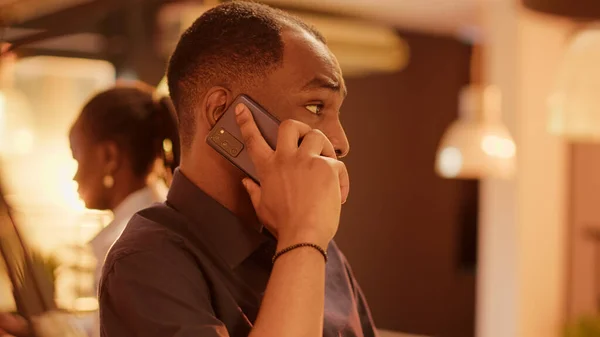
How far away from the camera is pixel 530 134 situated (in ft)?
15.0

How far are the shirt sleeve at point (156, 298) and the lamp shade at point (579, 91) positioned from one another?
1058 millimetres

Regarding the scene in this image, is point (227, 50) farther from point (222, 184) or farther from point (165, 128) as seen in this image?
point (165, 128)

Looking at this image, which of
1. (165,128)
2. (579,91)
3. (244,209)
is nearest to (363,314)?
(244,209)

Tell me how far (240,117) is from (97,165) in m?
0.73

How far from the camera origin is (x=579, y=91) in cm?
162

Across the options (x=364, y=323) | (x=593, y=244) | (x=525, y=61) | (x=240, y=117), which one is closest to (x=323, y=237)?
(x=240, y=117)

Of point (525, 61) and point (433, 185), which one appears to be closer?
point (525, 61)

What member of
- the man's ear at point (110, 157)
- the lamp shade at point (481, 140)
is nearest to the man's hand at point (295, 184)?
the man's ear at point (110, 157)

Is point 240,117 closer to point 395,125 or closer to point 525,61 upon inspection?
point 525,61

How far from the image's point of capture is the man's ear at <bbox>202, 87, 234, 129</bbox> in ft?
2.88

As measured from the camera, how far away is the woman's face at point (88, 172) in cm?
147

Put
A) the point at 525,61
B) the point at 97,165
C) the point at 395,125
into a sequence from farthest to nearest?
1. the point at 395,125
2. the point at 525,61
3. the point at 97,165

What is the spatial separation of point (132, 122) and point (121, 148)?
0.18 feet

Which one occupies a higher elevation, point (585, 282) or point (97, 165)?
point (97, 165)
